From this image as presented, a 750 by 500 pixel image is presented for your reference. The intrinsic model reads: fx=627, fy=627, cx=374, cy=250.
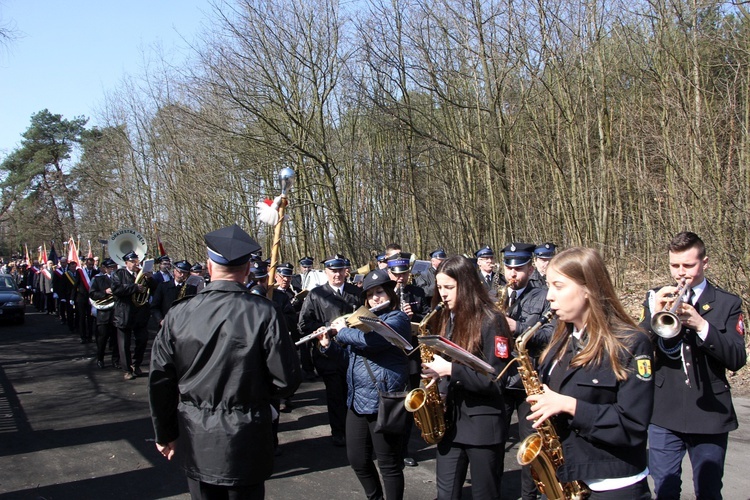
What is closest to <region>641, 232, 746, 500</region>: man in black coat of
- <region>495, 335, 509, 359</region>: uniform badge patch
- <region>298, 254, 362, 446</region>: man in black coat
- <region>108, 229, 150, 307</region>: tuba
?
<region>495, 335, 509, 359</region>: uniform badge patch

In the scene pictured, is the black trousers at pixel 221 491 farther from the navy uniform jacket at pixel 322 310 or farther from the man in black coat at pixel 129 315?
the man in black coat at pixel 129 315

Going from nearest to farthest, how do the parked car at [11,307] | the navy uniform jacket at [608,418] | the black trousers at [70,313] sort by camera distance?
the navy uniform jacket at [608,418]
the black trousers at [70,313]
the parked car at [11,307]

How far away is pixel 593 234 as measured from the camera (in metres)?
13.0

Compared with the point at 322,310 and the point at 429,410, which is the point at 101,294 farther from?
the point at 429,410

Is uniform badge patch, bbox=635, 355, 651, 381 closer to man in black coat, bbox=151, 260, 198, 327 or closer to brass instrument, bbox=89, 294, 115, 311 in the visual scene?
man in black coat, bbox=151, 260, 198, 327

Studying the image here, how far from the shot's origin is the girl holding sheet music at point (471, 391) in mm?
3482

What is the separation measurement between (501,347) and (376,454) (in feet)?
4.19

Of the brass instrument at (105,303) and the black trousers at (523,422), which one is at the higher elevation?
the brass instrument at (105,303)

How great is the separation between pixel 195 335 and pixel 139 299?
25.5ft

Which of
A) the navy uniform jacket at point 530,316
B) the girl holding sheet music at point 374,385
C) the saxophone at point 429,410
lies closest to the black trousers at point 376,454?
the girl holding sheet music at point 374,385

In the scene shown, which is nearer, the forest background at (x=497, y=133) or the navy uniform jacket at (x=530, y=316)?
the navy uniform jacket at (x=530, y=316)

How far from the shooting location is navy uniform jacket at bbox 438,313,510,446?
135 inches

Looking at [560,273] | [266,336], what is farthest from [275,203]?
[560,273]

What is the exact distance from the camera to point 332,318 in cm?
666
